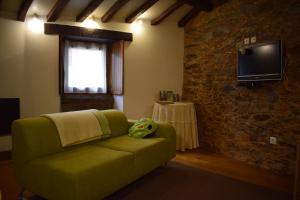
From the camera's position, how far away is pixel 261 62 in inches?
129

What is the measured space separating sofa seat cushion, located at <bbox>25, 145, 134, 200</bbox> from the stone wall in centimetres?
222

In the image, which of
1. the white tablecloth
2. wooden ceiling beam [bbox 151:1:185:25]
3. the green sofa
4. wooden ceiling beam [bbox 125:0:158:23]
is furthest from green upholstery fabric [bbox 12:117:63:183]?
wooden ceiling beam [bbox 151:1:185:25]

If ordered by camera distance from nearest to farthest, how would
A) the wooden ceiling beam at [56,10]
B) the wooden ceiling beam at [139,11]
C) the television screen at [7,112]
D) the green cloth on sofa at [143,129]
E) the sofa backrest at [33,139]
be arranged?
the sofa backrest at [33,139] < the green cloth on sofa at [143,129] < the wooden ceiling beam at [56,10] < the television screen at [7,112] < the wooden ceiling beam at [139,11]

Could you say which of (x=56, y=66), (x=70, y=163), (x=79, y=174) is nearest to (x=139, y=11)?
(x=56, y=66)

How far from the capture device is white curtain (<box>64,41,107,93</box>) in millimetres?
4086

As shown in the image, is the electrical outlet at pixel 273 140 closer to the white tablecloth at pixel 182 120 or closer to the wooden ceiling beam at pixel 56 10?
the white tablecloth at pixel 182 120

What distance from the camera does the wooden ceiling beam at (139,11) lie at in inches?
152

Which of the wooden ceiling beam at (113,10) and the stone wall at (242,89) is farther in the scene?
the wooden ceiling beam at (113,10)

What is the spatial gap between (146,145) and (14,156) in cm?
137

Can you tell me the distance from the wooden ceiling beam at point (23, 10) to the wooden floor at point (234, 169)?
323 cm

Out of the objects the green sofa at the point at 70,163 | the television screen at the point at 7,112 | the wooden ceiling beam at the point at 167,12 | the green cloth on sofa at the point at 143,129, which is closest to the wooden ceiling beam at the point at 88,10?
the wooden ceiling beam at the point at 167,12

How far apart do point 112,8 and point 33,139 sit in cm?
263

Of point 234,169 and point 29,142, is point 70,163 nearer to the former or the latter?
point 29,142

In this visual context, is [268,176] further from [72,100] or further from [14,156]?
[72,100]
